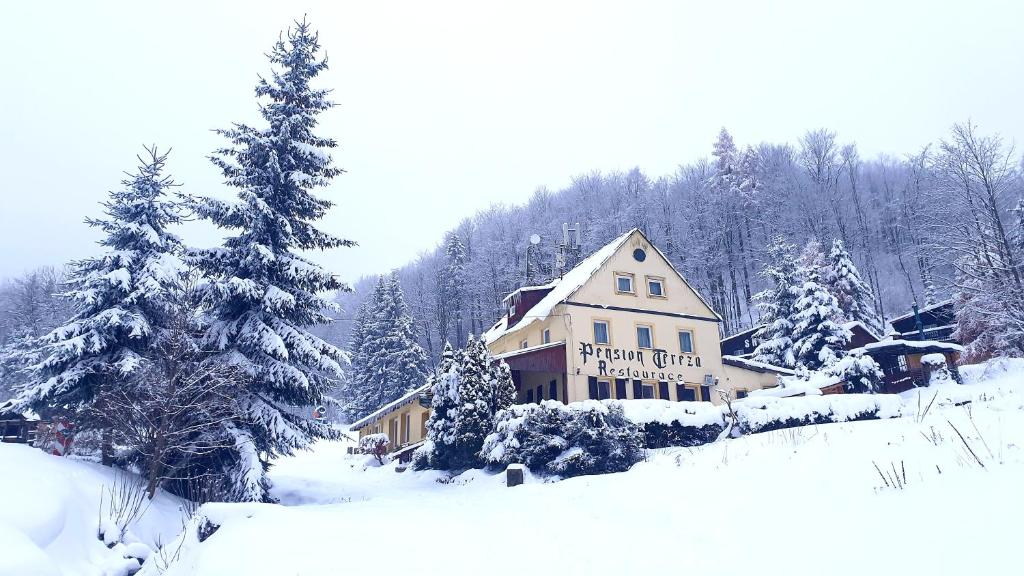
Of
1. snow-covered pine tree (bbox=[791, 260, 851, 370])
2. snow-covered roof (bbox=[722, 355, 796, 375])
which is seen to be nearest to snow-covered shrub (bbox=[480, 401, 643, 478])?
snow-covered roof (bbox=[722, 355, 796, 375])

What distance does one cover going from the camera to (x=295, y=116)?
18.7 metres

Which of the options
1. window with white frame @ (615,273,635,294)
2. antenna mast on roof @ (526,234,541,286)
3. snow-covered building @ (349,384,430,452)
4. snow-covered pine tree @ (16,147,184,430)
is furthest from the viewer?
antenna mast on roof @ (526,234,541,286)

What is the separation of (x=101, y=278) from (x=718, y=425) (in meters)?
20.1

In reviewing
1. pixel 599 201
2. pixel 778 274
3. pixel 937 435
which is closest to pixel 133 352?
pixel 937 435

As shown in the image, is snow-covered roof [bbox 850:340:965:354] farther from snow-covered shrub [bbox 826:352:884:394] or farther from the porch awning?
the porch awning

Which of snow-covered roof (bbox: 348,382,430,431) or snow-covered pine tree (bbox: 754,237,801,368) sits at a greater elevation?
snow-covered pine tree (bbox: 754,237,801,368)

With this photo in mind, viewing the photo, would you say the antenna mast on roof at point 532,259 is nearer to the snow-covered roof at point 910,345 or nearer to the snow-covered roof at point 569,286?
the snow-covered roof at point 569,286

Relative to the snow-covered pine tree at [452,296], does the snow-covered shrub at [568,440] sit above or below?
below

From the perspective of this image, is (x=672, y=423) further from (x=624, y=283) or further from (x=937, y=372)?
(x=937, y=372)

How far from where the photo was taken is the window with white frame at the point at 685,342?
30.8 meters

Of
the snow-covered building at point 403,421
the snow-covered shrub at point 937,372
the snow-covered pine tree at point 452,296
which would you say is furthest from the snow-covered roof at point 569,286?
the snow-covered pine tree at point 452,296

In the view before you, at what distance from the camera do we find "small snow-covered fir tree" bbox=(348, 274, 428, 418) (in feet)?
175

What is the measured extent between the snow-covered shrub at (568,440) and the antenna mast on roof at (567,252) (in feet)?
66.4

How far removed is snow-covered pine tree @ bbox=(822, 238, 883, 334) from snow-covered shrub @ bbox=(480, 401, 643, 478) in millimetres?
32990
